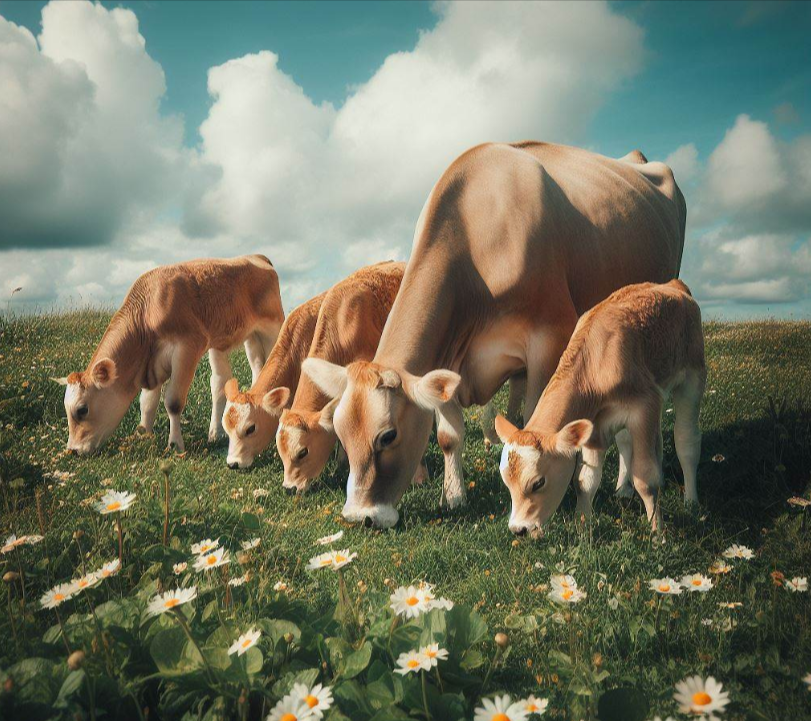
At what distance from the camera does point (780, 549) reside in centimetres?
421

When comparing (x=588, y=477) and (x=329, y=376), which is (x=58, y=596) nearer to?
(x=329, y=376)

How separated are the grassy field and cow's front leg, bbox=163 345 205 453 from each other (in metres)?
0.28

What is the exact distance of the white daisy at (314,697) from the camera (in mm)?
1815

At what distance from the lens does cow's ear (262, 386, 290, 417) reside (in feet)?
21.6

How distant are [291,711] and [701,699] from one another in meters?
1.17

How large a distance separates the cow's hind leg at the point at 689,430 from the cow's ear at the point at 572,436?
1629mm

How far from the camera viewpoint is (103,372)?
25.5 feet

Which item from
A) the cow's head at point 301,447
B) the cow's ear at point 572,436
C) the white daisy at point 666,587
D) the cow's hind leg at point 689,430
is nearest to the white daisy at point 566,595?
the white daisy at point 666,587

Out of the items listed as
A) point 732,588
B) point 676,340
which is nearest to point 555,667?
point 732,588

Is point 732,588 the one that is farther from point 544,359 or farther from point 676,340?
point 544,359

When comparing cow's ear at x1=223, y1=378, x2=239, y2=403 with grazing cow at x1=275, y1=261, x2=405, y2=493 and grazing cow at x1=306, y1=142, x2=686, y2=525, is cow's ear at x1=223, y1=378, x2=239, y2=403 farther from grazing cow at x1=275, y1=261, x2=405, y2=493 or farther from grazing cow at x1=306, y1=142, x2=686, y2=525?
grazing cow at x1=306, y1=142, x2=686, y2=525

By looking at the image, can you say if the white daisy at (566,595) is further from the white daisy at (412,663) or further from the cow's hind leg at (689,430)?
the cow's hind leg at (689,430)

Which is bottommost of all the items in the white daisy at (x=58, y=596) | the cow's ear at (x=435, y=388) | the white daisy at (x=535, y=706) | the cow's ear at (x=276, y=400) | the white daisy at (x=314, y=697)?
the white daisy at (x=535, y=706)

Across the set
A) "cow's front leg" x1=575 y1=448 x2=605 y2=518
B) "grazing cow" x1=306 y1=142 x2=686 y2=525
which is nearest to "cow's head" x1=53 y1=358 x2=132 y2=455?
"grazing cow" x1=306 y1=142 x2=686 y2=525
